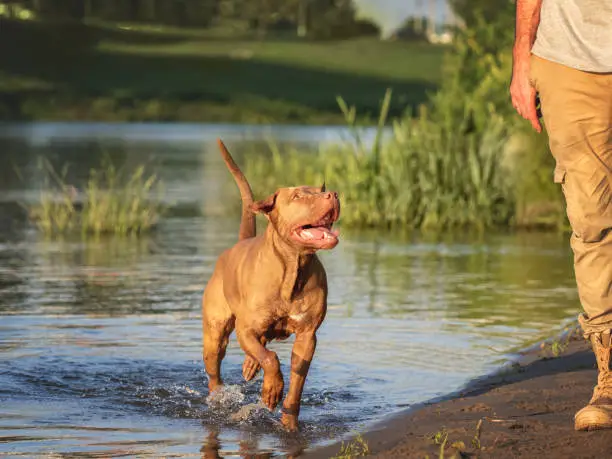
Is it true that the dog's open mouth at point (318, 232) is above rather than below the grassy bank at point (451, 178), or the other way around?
above

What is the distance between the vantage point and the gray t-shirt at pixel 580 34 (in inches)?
281

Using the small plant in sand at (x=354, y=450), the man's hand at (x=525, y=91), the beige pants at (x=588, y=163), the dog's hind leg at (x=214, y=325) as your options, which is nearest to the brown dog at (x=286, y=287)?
the dog's hind leg at (x=214, y=325)

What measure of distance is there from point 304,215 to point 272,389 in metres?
0.84

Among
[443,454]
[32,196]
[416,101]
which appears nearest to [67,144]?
[32,196]

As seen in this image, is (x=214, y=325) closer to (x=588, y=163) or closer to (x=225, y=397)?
(x=225, y=397)

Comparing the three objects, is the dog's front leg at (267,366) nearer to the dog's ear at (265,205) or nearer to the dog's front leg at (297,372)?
the dog's front leg at (297,372)

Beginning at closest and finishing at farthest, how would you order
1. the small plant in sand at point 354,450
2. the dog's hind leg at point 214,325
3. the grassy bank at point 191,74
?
the small plant in sand at point 354,450
the dog's hind leg at point 214,325
the grassy bank at point 191,74

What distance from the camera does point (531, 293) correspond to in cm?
1280

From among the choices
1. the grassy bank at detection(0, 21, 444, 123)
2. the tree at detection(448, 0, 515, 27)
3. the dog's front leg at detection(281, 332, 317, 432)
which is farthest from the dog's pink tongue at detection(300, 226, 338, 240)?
the grassy bank at detection(0, 21, 444, 123)

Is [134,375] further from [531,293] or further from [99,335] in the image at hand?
[531,293]

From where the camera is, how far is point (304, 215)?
25.0 feet

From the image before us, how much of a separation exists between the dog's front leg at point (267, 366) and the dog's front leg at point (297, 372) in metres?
0.08

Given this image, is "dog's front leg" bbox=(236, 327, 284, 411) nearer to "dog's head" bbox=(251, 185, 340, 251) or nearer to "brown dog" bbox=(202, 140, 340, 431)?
"brown dog" bbox=(202, 140, 340, 431)

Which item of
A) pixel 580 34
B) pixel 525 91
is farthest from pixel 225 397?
pixel 580 34
